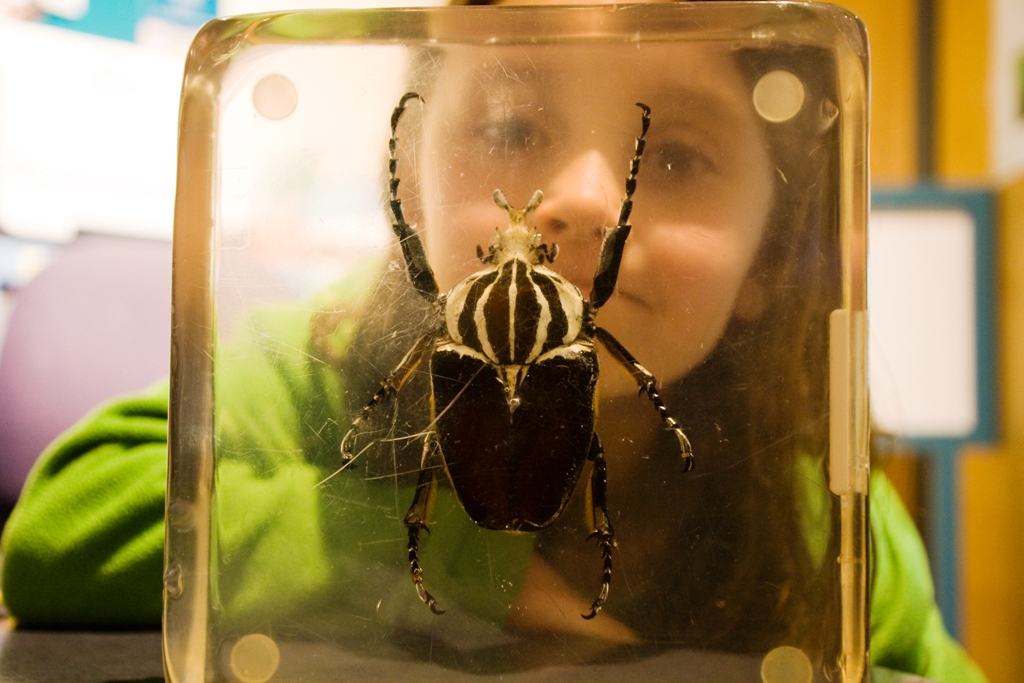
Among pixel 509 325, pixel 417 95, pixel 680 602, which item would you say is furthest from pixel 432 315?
pixel 680 602

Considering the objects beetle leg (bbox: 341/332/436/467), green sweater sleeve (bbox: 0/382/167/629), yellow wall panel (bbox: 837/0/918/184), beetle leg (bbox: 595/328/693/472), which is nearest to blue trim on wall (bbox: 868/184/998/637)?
yellow wall panel (bbox: 837/0/918/184)

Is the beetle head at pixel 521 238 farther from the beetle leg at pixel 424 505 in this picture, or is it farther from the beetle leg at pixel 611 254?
the beetle leg at pixel 424 505

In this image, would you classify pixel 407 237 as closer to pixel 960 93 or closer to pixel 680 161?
pixel 680 161

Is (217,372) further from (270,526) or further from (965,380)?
(965,380)

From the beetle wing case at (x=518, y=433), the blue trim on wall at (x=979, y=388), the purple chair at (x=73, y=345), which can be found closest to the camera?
the beetle wing case at (x=518, y=433)

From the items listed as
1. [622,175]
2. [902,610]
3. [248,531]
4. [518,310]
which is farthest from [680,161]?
[902,610]

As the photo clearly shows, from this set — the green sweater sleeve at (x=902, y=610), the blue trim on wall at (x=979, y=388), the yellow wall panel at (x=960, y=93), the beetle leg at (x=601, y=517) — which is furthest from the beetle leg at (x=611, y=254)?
the yellow wall panel at (x=960, y=93)

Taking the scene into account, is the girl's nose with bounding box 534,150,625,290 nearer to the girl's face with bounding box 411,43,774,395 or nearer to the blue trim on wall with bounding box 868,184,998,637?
the girl's face with bounding box 411,43,774,395
